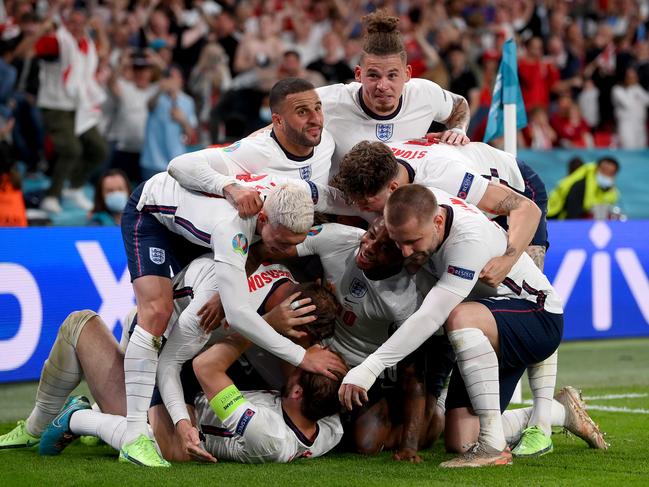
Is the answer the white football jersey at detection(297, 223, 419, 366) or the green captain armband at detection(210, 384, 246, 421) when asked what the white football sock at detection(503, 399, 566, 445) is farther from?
the green captain armband at detection(210, 384, 246, 421)

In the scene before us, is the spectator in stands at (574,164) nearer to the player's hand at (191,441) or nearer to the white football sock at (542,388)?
the white football sock at (542,388)

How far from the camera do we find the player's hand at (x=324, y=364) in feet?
18.8

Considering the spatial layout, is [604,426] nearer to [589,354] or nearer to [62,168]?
[589,354]

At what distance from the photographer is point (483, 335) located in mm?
5664

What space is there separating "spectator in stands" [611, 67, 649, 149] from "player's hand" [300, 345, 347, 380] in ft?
44.9

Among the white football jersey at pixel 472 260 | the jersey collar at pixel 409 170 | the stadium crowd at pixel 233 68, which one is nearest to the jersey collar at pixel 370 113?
the jersey collar at pixel 409 170

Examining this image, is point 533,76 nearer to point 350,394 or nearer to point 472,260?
point 472,260

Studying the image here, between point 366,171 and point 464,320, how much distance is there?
97 centimetres

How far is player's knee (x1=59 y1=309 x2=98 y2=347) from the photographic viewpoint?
626cm

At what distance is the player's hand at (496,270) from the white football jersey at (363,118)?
1480 millimetres

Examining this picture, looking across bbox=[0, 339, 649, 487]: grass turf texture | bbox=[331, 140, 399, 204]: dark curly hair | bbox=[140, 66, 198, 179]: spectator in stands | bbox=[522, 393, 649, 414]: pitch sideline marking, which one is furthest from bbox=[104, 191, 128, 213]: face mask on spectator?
bbox=[331, 140, 399, 204]: dark curly hair

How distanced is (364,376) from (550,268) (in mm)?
5560

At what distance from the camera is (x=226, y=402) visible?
18.6ft

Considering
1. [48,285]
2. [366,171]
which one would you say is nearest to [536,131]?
[48,285]
